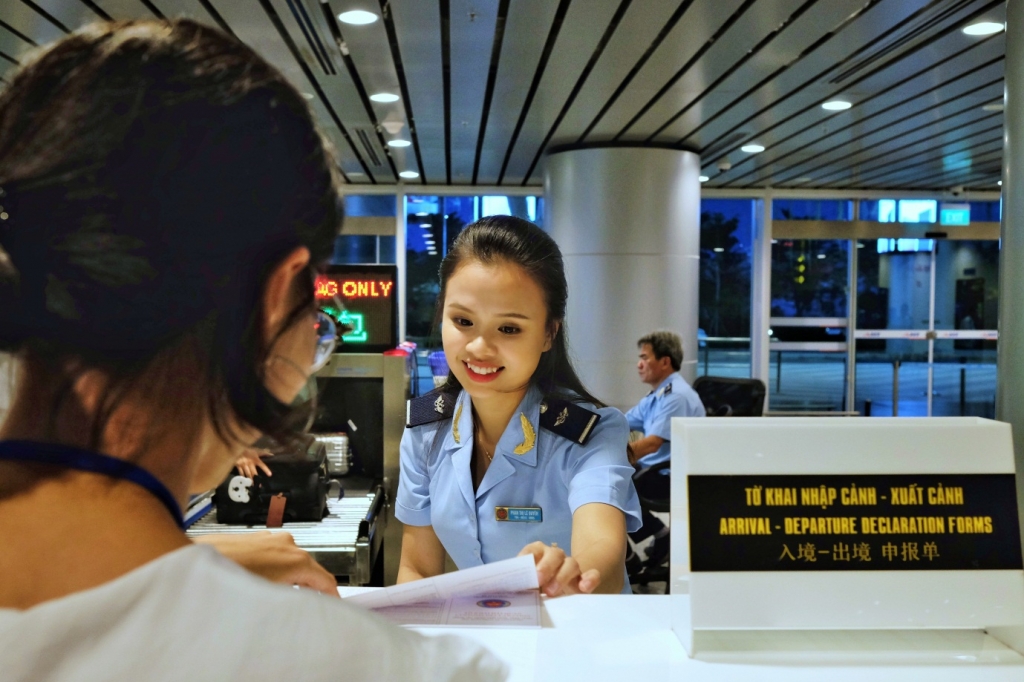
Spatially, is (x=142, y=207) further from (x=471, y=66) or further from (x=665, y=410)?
(x=471, y=66)

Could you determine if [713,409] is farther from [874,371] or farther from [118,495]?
[874,371]

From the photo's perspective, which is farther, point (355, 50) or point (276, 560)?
point (355, 50)

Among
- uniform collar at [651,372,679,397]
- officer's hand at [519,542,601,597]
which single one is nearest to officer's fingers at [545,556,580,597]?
officer's hand at [519,542,601,597]

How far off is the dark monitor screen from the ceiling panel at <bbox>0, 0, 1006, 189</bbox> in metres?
1.34

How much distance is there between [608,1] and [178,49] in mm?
4162

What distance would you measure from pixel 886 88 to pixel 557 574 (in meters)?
5.75

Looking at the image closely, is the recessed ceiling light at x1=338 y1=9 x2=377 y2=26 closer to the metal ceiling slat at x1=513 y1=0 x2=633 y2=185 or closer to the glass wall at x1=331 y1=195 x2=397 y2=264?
the metal ceiling slat at x1=513 y1=0 x2=633 y2=185

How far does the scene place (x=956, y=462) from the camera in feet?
3.68

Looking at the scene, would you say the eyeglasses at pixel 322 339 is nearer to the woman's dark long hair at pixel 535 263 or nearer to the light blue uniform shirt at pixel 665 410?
the woman's dark long hair at pixel 535 263

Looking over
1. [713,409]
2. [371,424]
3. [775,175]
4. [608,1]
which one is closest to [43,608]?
[371,424]

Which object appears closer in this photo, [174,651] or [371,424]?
[174,651]

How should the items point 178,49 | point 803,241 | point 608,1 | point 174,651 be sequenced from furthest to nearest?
point 803,241 < point 608,1 < point 178,49 < point 174,651

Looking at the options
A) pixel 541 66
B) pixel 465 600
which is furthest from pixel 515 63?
pixel 465 600

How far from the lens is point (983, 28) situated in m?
4.70
